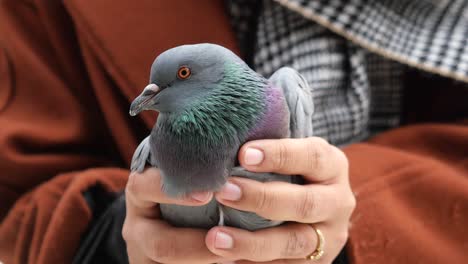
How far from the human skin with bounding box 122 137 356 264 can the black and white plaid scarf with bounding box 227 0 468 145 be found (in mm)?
137

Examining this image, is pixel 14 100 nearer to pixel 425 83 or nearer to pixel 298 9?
pixel 298 9

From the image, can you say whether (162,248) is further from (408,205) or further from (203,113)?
(408,205)

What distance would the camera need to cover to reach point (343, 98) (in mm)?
481

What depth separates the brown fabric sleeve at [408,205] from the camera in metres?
0.39

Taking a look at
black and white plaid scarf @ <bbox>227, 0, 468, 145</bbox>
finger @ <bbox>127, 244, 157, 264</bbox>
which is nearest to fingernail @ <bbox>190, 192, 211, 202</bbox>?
finger @ <bbox>127, 244, 157, 264</bbox>

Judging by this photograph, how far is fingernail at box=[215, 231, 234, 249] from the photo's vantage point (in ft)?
0.93

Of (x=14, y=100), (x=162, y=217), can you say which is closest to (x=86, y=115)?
(x=14, y=100)

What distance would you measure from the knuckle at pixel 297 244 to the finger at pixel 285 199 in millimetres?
12

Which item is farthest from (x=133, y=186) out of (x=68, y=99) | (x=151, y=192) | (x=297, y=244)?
(x=68, y=99)

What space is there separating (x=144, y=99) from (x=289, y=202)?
115 mm

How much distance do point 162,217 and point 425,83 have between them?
0.38m

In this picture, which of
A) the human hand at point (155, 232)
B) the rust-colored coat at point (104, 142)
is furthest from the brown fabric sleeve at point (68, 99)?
the human hand at point (155, 232)

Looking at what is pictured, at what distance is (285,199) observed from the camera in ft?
0.94

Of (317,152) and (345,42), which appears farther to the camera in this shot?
(345,42)
